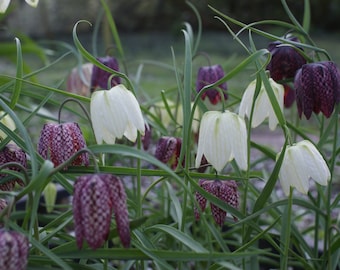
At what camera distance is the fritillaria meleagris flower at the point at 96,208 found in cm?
77

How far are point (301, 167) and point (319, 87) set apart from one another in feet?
0.63

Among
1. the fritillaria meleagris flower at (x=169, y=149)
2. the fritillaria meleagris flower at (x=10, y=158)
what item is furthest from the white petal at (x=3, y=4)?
the fritillaria meleagris flower at (x=169, y=149)

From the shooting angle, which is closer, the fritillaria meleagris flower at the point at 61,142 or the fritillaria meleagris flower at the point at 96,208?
the fritillaria meleagris flower at the point at 96,208

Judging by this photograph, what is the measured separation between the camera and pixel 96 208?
769mm

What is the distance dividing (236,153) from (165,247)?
0.58 meters

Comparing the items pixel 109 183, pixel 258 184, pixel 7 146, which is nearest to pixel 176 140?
pixel 7 146

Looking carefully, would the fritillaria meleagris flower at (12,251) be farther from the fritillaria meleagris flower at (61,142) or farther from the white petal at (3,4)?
the white petal at (3,4)

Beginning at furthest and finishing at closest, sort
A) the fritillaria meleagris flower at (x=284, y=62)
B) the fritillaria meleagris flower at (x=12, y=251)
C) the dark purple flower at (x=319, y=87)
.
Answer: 1. the fritillaria meleagris flower at (x=284, y=62)
2. the dark purple flower at (x=319, y=87)
3. the fritillaria meleagris flower at (x=12, y=251)

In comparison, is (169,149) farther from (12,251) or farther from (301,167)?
(12,251)

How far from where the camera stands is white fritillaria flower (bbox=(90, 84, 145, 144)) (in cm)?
96

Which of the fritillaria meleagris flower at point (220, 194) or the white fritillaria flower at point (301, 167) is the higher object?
the white fritillaria flower at point (301, 167)

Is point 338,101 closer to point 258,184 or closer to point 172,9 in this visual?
point 258,184

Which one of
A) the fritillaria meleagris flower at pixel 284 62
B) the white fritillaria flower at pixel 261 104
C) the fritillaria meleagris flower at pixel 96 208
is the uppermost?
the fritillaria meleagris flower at pixel 284 62

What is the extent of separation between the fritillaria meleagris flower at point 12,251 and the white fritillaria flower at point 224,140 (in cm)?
35
